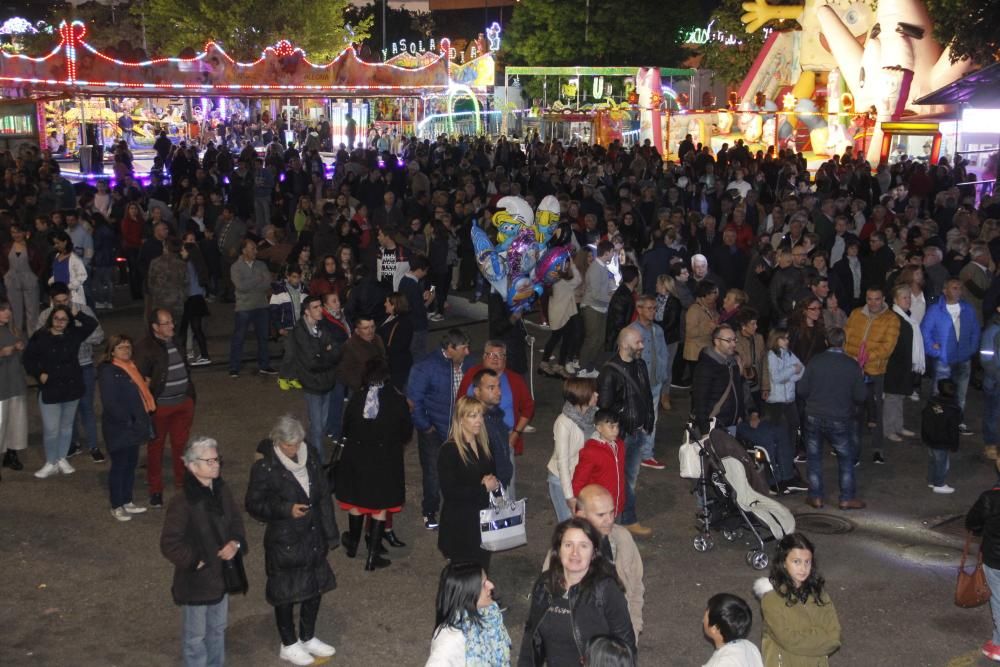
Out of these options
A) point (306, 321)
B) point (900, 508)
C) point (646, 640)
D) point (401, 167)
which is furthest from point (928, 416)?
point (401, 167)

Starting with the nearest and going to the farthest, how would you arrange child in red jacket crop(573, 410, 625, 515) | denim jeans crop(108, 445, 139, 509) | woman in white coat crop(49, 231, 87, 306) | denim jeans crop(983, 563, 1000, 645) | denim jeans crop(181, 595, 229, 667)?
denim jeans crop(181, 595, 229, 667), denim jeans crop(983, 563, 1000, 645), child in red jacket crop(573, 410, 625, 515), denim jeans crop(108, 445, 139, 509), woman in white coat crop(49, 231, 87, 306)

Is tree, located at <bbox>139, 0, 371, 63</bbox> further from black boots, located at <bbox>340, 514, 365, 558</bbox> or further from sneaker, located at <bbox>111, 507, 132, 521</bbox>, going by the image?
black boots, located at <bbox>340, 514, 365, 558</bbox>

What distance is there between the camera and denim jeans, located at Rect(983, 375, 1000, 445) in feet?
35.1

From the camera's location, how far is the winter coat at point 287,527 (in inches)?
257

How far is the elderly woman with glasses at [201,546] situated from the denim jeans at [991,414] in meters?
7.39

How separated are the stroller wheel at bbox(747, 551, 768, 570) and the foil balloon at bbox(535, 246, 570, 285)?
378cm

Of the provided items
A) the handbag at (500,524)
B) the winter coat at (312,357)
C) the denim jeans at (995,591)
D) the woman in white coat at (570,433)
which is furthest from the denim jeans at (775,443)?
the winter coat at (312,357)

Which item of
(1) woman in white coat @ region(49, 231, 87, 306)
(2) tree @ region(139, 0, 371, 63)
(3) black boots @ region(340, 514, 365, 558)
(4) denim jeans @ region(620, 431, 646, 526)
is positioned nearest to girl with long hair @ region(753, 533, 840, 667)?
(4) denim jeans @ region(620, 431, 646, 526)

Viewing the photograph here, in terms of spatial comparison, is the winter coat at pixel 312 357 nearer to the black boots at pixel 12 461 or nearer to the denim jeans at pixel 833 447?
the black boots at pixel 12 461

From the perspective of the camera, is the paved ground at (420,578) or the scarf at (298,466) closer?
the scarf at (298,466)

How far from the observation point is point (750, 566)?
8.36 metres

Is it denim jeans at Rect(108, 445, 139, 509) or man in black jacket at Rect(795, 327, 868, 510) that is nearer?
denim jeans at Rect(108, 445, 139, 509)

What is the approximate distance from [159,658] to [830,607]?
3962 mm

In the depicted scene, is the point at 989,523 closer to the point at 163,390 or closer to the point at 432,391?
the point at 432,391
